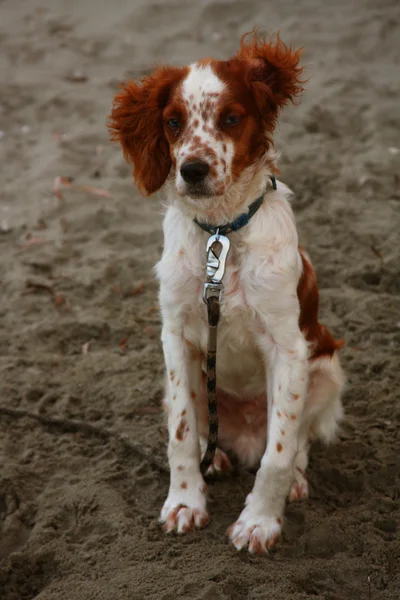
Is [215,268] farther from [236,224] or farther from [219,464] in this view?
[219,464]

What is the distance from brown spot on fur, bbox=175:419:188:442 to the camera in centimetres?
323

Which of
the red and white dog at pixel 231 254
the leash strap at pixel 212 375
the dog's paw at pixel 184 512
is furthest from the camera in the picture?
the dog's paw at pixel 184 512

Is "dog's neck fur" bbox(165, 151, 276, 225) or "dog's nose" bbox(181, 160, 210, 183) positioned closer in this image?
"dog's nose" bbox(181, 160, 210, 183)

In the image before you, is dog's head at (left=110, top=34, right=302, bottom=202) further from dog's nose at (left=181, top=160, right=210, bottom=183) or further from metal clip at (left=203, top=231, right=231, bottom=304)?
metal clip at (left=203, top=231, right=231, bottom=304)

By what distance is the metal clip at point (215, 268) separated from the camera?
3016 mm

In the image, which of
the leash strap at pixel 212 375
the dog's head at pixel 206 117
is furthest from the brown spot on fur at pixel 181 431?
the dog's head at pixel 206 117

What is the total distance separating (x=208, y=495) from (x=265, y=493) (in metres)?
0.40

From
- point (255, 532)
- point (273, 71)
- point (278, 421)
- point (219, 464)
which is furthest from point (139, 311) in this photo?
point (273, 71)

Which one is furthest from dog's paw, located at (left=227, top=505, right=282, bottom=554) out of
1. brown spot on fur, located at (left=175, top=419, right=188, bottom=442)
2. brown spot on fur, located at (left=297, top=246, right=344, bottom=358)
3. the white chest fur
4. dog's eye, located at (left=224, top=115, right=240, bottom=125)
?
dog's eye, located at (left=224, top=115, right=240, bottom=125)

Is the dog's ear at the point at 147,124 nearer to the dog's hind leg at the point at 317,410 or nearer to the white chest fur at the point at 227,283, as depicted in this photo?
the white chest fur at the point at 227,283

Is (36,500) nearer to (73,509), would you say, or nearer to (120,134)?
(73,509)


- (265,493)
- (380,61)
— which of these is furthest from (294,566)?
(380,61)

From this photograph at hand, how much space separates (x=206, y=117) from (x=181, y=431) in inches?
48.6

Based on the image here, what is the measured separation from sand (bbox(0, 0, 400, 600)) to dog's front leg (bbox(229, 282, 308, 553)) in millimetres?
106
